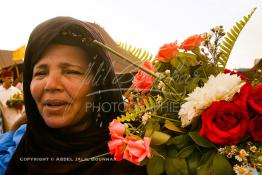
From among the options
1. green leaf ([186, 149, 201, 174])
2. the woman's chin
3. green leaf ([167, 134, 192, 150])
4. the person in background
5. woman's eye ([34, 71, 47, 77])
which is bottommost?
the person in background

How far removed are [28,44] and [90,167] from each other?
49cm

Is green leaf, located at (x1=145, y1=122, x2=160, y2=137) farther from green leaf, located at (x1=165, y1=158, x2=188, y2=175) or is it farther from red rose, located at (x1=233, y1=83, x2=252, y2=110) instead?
red rose, located at (x1=233, y1=83, x2=252, y2=110)

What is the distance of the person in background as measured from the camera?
340 cm

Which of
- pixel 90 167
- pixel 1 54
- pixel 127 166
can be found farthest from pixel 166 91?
pixel 1 54

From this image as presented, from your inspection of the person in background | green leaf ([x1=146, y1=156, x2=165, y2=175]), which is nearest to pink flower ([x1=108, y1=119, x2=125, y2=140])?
green leaf ([x1=146, y1=156, x2=165, y2=175])

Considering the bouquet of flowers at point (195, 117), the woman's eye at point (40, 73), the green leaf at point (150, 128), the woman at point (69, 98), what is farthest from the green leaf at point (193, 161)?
the woman's eye at point (40, 73)

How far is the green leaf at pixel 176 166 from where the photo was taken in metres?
0.88

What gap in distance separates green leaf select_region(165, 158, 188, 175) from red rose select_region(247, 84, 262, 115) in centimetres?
20

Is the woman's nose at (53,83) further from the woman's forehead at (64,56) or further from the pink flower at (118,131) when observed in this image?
the pink flower at (118,131)

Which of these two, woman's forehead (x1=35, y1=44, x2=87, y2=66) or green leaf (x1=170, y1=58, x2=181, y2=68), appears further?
woman's forehead (x1=35, y1=44, x2=87, y2=66)

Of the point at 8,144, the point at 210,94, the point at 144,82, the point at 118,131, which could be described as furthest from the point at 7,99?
the point at 210,94

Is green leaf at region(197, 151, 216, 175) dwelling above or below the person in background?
above

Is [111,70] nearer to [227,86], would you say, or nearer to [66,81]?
[66,81]

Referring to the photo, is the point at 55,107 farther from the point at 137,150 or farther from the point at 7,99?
the point at 7,99
